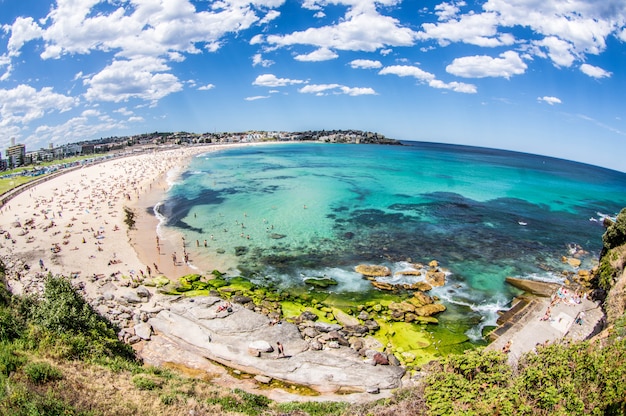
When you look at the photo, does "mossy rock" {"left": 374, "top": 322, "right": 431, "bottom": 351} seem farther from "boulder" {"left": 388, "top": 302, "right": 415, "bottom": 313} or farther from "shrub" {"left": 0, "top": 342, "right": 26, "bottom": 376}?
"shrub" {"left": 0, "top": 342, "right": 26, "bottom": 376}

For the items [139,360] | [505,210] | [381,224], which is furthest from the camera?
[505,210]

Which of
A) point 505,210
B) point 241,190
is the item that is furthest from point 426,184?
point 241,190

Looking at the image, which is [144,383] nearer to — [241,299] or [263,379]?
[263,379]

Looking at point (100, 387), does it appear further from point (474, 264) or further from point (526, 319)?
point (474, 264)

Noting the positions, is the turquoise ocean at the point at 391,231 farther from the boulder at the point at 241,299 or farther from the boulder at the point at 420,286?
the boulder at the point at 241,299

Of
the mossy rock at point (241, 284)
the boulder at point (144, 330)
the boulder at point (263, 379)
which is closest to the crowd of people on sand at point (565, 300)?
the boulder at point (263, 379)
